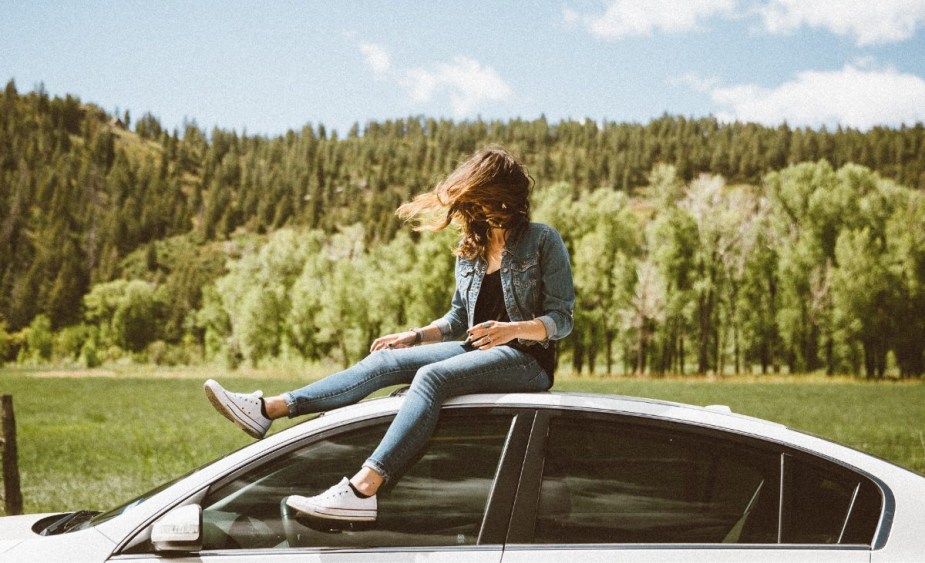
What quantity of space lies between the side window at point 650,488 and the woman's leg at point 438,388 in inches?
14.5

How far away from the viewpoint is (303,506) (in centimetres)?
241

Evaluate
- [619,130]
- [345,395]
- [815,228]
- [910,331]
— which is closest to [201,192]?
[619,130]

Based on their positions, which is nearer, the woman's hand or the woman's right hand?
the woman's hand

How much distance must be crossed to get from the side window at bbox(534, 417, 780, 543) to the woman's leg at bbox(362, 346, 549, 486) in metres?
0.37

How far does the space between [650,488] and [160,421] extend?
99.9ft

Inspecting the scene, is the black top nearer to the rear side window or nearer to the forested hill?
the rear side window

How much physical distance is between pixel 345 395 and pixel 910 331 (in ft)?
221

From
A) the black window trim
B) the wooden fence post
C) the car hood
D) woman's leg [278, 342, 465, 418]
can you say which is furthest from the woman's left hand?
the wooden fence post

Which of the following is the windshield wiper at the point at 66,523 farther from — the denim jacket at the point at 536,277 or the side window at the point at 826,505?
the side window at the point at 826,505

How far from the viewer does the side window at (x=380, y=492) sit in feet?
7.91

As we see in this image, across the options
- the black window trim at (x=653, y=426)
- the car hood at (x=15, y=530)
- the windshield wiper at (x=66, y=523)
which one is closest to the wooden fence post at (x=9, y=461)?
the car hood at (x=15, y=530)

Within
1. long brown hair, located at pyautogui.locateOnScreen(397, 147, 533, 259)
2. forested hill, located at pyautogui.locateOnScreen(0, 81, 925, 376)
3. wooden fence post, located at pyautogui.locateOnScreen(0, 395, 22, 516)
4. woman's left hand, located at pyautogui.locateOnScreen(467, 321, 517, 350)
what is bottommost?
wooden fence post, located at pyautogui.locateOnScreen(0, 395, 22, 516)

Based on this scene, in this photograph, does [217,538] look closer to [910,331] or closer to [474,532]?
[474,532]

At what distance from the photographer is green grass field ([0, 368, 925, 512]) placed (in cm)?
1402
